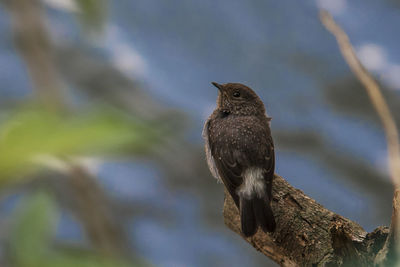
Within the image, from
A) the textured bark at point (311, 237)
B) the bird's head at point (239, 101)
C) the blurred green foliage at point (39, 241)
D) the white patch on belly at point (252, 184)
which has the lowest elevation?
the blurred green foliage at point (39, 241)

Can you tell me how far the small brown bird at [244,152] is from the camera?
2146 millimetres

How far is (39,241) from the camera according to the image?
35cm

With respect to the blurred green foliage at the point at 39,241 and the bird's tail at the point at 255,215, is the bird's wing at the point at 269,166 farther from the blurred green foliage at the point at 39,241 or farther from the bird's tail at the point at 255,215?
the blurred green foliage at the point at 39,241

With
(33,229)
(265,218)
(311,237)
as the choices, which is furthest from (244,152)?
(33,229)

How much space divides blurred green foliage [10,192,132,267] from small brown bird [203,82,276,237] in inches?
65.7

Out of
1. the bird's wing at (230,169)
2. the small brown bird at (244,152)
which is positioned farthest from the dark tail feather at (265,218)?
the bird's wing at (230,169)

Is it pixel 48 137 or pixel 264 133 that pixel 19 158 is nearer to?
pixel 48 137

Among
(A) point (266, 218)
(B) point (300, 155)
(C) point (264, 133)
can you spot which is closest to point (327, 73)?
(B) point (300, 155)

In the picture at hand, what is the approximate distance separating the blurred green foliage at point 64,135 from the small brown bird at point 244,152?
68.9 inches

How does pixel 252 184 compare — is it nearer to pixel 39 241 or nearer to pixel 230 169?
pixel 230 169

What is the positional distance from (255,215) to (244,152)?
0.53 metres

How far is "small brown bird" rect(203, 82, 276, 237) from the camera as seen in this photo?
2.15 m

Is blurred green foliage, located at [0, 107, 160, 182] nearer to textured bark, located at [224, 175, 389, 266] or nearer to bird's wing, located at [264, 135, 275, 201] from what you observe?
textured bark, located at [224, 175, 389, 266]

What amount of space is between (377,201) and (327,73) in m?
1.42
